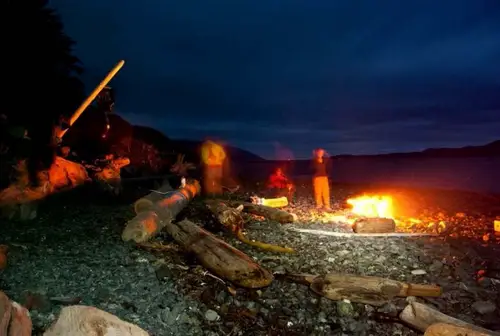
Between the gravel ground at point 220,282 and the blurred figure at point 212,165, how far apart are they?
5.32 metres

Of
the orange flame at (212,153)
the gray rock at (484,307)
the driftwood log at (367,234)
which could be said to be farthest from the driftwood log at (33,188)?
the gray rock at (484,307)

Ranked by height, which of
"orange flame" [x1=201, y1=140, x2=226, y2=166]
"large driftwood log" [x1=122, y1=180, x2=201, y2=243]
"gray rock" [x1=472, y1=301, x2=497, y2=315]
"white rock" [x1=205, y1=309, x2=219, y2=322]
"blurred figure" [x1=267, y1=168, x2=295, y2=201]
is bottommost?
"gray rock" [x1=472, y1=301, x2=497, y2=315]

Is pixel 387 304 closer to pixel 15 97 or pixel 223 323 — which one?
pixel 223 323

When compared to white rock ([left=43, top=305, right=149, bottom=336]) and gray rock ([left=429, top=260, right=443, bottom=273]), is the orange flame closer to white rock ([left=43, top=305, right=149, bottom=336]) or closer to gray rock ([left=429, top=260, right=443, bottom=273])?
gray rock ([left=429, top=260, right=443, bottom=273])

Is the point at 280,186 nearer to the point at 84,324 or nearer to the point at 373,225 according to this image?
the point at 373,225

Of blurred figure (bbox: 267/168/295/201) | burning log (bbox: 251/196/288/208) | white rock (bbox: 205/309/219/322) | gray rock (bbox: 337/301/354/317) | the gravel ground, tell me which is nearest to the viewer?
the gravel ground

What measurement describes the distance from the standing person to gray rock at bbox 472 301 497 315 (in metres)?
9.03

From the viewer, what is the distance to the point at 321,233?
34.9 feet

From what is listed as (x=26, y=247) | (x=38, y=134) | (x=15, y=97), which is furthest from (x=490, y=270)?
(x=15, y=97)

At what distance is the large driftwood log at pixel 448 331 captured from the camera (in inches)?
189

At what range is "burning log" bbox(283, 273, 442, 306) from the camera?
645 cm

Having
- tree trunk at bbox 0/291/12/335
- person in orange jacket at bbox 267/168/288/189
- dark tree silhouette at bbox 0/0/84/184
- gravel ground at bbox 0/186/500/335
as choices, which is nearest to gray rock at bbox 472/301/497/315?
gravel ground at bbox 0/186/500/335

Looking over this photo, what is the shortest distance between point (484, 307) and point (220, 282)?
14.1 ft

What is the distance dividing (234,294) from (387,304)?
8.06ft
